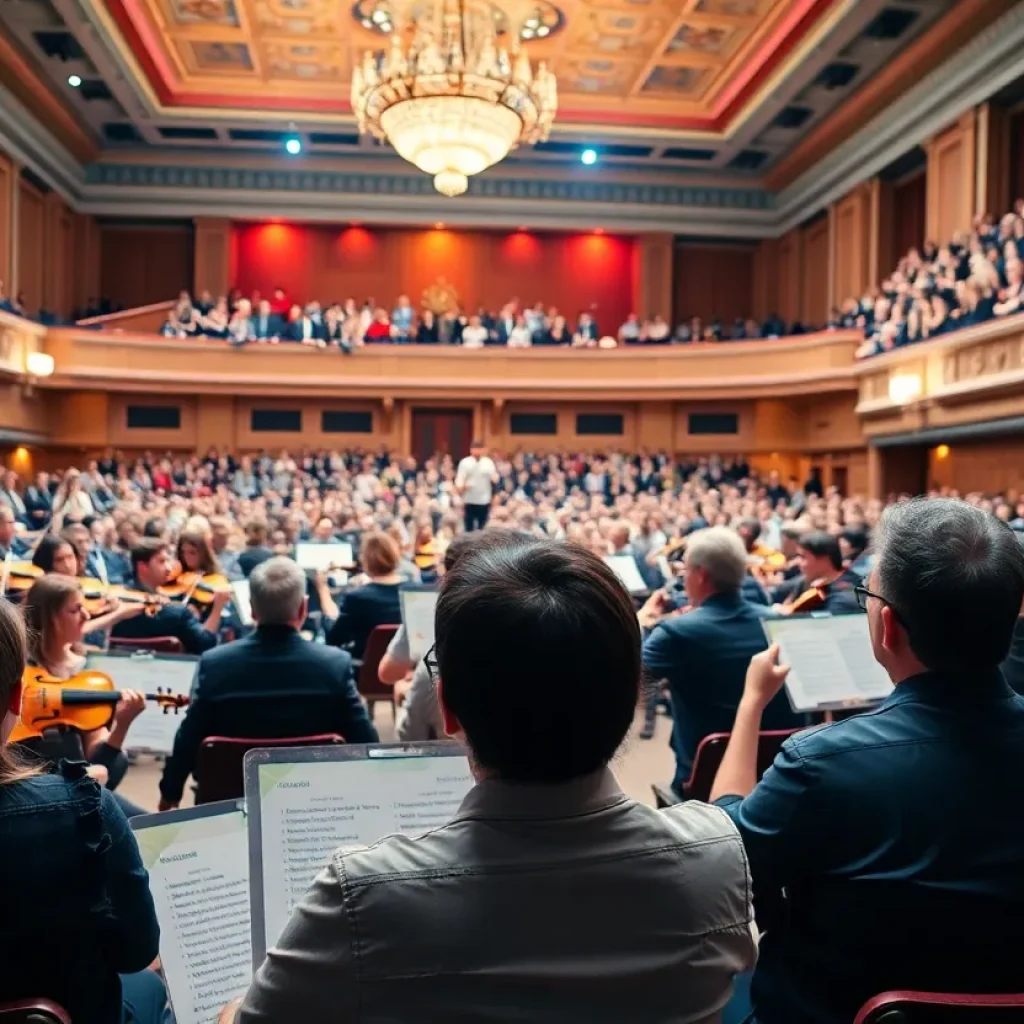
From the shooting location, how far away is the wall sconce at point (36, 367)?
16.7 meters

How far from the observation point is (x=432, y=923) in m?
1.02

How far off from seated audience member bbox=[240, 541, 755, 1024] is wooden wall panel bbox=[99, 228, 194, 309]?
890 inches

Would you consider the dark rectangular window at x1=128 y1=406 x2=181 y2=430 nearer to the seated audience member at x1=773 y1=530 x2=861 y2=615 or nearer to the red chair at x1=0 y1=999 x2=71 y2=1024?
the seated audience member at x1=773 y1=530 x2=861 y2=615

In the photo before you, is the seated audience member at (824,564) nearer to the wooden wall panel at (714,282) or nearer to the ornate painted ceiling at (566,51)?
the ornate painted ceiling at (566,51)

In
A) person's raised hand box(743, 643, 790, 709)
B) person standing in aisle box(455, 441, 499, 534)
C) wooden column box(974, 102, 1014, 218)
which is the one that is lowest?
person's raised hand box(743, 643, 790, 709)

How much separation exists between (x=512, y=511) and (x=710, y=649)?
10434 mm

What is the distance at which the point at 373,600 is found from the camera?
556 cm

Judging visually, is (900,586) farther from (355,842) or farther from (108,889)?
(108,889)

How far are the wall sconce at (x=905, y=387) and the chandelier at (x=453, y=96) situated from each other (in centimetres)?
644

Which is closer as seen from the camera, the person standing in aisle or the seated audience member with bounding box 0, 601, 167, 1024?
the seated audience member with bounding box 0, 601, 167, 1024

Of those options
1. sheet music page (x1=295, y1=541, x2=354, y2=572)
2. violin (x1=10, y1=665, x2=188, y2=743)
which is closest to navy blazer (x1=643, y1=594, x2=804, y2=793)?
violin (x1=10, y1=665, x2=188, y2=743)

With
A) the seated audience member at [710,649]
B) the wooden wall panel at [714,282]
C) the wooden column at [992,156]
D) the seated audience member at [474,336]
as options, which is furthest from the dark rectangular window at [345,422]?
the seated audience member at [710,649]

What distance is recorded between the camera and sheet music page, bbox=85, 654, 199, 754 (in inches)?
132

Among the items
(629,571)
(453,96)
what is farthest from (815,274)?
(629,571)
